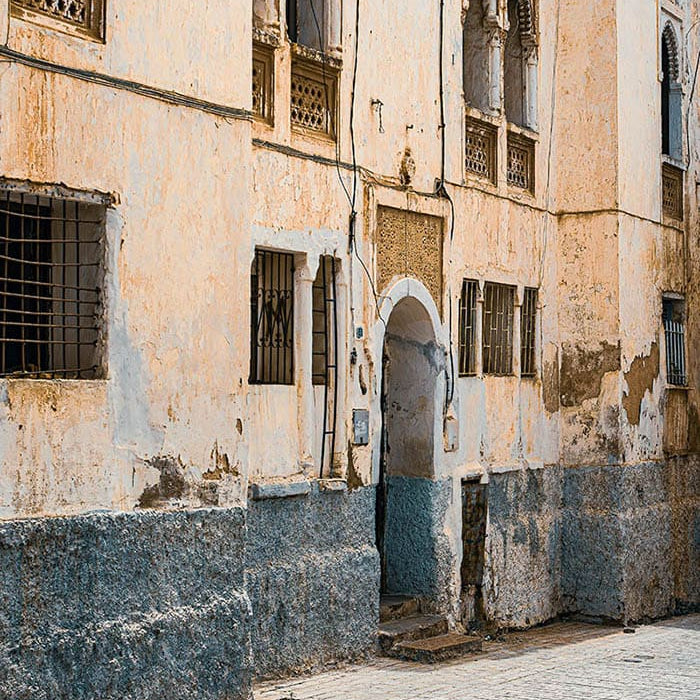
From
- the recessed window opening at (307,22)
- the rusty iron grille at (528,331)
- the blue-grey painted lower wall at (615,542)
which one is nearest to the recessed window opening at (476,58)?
the rusty iron grille at (528,331)

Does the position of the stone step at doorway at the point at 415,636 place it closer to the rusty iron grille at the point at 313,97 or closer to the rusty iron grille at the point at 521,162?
the rusty iron grille at the point at 313,97

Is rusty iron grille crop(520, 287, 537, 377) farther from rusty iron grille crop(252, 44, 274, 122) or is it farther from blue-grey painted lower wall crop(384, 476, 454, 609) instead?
rusty iron grille crop(252, 44, 274, 122)

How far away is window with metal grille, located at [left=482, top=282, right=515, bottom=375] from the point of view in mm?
13289

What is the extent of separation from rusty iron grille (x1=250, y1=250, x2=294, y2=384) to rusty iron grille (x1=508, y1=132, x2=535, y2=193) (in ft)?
13.8

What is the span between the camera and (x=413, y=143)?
11.8 m

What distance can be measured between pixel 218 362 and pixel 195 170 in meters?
1.26

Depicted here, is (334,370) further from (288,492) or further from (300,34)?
(300,34)

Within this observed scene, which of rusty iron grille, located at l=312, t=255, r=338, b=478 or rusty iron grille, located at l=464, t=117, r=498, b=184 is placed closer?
rusty iron grille, located at l=312, t=255, r=338, b=478

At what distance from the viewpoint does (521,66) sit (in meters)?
14.2

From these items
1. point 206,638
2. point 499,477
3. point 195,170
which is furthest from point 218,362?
point 499,477

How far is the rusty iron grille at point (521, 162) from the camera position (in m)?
13.8

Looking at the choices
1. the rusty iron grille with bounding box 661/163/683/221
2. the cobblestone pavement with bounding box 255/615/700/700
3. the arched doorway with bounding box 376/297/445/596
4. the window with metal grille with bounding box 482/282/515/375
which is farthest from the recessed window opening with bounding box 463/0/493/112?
the cobblestone pavement with bounding box 255/615/700/700

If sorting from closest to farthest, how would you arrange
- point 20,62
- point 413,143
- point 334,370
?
1. point 20,62
2. point 334,370
3. point 413,143

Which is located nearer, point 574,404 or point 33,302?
point 33,302
